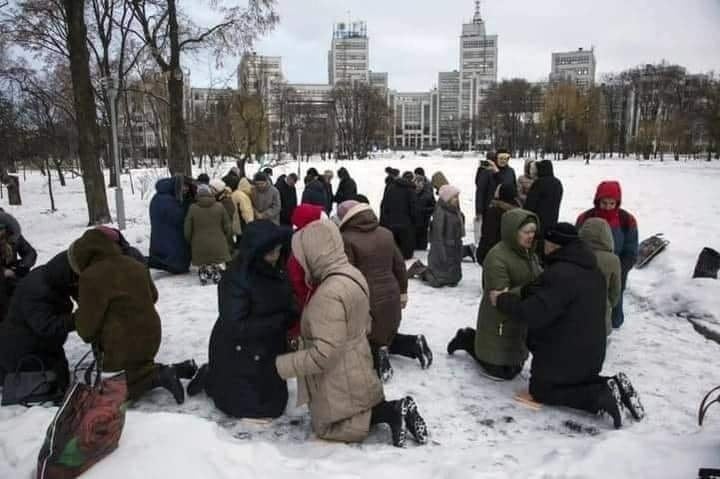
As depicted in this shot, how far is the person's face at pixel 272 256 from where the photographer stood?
3545mm

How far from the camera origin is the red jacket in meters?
3.72

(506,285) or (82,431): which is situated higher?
(506,285)

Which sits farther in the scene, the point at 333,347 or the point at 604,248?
the point at 604,248

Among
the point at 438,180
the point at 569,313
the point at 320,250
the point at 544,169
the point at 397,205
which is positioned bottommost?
the point at 569,313

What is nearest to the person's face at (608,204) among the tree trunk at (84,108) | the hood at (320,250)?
the hood at (320,250)

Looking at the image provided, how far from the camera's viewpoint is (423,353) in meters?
4.91

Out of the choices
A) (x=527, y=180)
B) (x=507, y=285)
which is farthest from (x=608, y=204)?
(x=527, y=180)

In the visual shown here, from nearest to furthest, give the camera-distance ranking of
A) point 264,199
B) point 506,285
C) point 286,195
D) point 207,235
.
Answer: point 506,285 < point 207,235 < point 264,199 < point 286,195

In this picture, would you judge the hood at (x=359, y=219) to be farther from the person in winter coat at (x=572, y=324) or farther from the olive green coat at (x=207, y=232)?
the olive green coat at (x=207, y=232)

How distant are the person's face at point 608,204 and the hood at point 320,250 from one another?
11.7 ft

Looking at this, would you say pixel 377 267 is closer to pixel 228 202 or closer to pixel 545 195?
pixel 545 195

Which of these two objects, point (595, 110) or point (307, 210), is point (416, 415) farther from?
point (595, 110)

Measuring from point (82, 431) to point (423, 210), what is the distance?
8.42 metres

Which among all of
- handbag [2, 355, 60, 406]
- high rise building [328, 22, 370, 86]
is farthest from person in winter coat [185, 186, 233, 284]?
high rise building [328, 22, 370, 86]
